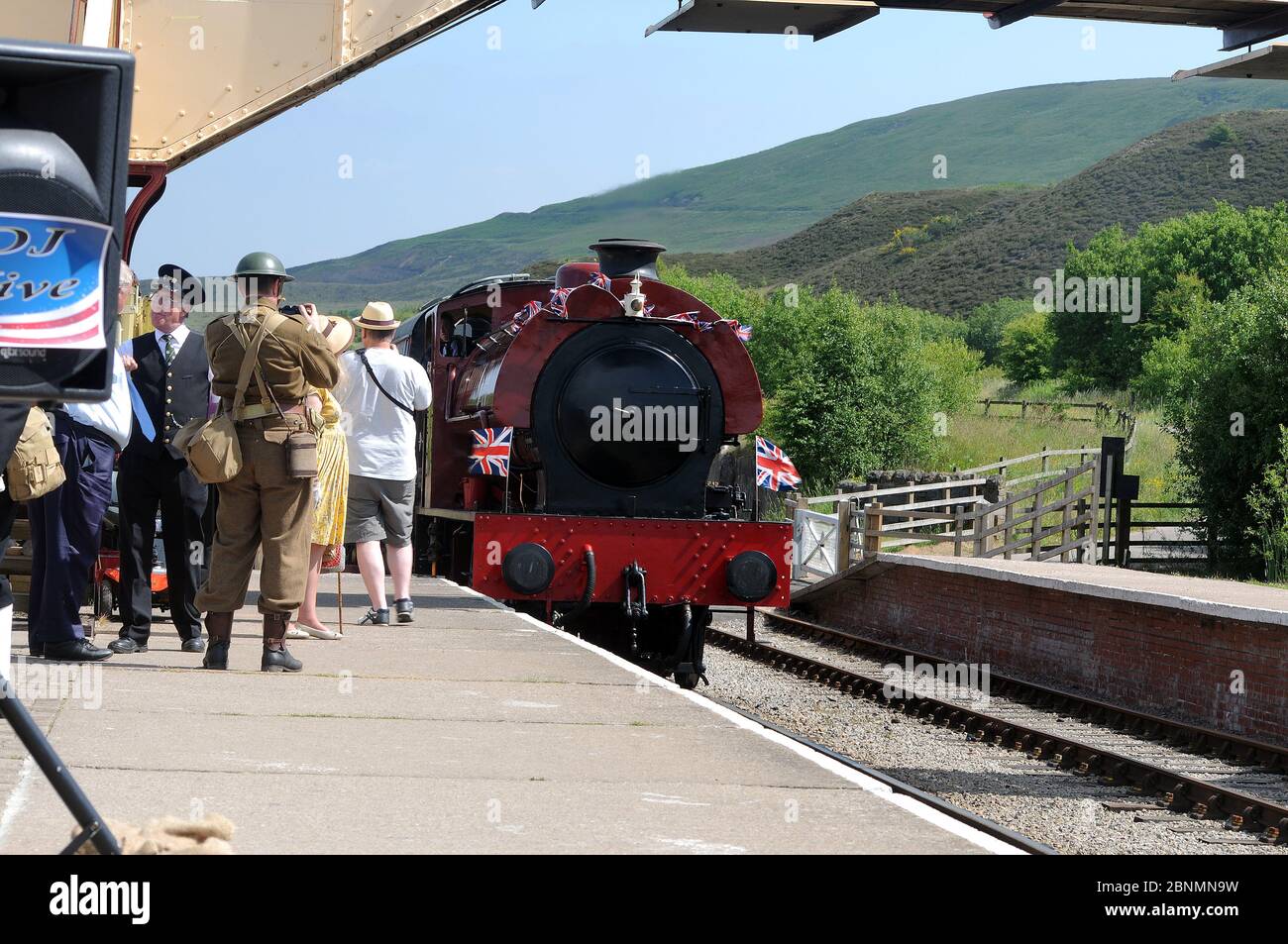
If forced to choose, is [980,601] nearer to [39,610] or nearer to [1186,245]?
[39,610]

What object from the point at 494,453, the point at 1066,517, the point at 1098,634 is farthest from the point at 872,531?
the point at 494,453

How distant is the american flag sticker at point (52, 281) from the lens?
2.93m

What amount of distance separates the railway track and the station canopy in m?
4.48

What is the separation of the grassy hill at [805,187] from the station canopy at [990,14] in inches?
4615

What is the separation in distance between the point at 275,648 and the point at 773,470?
5630 millimetres

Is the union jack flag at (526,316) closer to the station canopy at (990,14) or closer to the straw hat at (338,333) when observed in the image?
the straw hat at (338,333)

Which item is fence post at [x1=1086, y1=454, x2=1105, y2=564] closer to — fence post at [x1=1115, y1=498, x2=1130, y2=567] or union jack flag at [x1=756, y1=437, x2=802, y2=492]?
fence post at [x1=1115, y1=498, x2=1130, y2=567]

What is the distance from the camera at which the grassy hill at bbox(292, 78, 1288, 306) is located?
145 meters

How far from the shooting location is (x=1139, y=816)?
28.5 feet

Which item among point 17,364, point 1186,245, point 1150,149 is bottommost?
point 17,364

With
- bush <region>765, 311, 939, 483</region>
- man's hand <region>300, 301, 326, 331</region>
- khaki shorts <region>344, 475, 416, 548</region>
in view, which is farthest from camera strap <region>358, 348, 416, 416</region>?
bush <region>765, 311, 939, 483</region>

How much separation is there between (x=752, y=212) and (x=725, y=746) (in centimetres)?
17737
